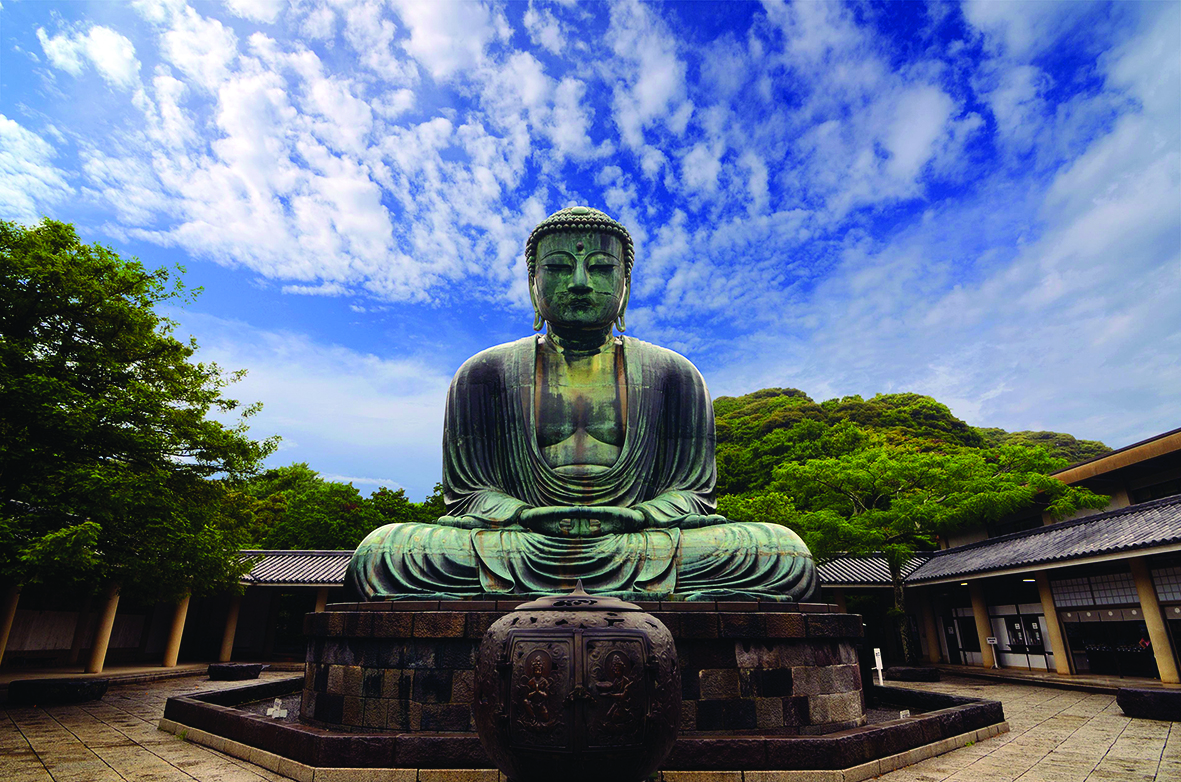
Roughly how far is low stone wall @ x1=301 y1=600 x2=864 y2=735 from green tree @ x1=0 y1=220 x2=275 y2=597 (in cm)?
704

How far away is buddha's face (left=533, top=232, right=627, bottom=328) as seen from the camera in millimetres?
7516

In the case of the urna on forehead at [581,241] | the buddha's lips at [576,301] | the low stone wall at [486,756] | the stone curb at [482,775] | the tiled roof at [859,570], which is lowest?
the stone curb at [482,775]

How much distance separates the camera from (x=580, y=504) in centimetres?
701

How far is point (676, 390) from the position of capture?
7.91 m

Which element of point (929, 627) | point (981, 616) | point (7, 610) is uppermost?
point (7, 610)

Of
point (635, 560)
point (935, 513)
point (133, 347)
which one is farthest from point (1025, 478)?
point (133, 347)

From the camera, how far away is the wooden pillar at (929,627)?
2203cm

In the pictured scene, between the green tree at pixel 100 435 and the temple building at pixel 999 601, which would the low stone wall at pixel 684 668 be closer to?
the green tree at pixel 100 435

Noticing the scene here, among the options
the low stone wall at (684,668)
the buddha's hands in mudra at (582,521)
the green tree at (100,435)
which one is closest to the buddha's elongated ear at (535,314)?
the buddha's hands in mudra at (582,521)

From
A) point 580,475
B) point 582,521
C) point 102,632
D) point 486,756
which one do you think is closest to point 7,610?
point 102,632

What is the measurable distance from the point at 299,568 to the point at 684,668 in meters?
20.7

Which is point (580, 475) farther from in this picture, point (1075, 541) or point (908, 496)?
point (908, 496)

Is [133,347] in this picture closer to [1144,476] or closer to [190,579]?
[190,579]

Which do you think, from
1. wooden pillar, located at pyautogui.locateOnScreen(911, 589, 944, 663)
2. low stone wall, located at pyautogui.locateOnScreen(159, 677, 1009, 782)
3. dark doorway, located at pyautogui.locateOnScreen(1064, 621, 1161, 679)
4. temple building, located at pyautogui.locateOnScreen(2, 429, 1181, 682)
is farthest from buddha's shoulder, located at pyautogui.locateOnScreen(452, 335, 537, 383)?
wooden pillar, located at pyautogui.locateOnScreen(911, 589, 944, 663)
